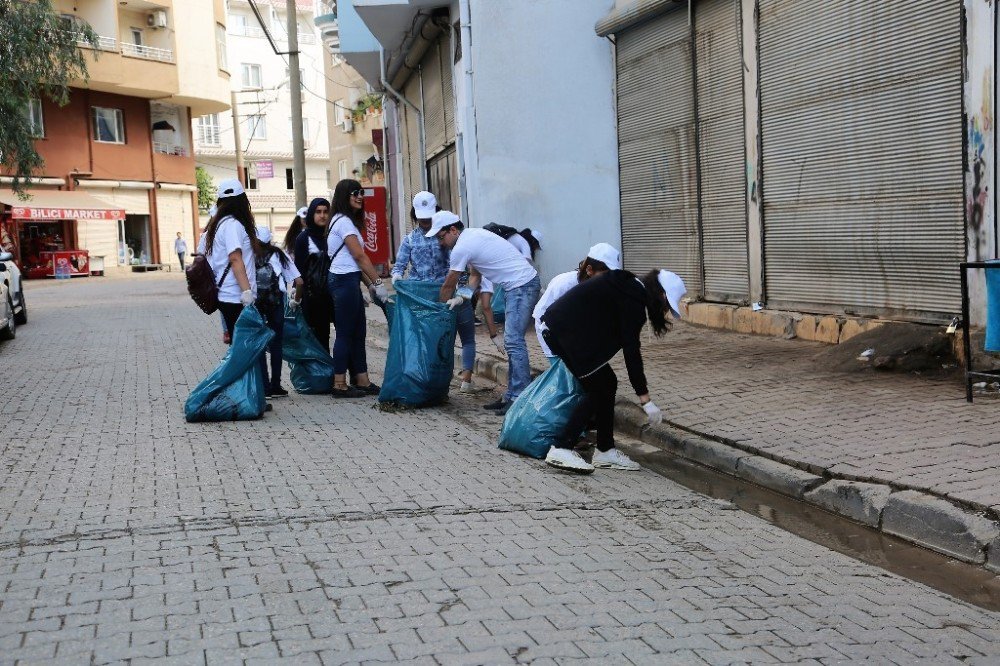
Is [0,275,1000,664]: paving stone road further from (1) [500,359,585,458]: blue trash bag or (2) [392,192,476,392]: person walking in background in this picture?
(2) [392,192,476,392]: person walking in background

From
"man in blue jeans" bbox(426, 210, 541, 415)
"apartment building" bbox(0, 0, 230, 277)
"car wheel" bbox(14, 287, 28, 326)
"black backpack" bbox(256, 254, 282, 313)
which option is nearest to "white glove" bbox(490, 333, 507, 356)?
"man in blue jeans" bbox(426, 210, 541, 415)

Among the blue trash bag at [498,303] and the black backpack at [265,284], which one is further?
the blue trash bag at [498,303]

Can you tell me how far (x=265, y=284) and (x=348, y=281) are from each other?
0.81 meters

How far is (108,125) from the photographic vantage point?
44.1 metres

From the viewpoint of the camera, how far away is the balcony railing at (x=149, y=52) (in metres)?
44.1

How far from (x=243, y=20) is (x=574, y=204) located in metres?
57.4

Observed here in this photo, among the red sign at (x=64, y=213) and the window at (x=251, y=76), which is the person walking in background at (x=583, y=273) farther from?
the window at (x=251, y=76)

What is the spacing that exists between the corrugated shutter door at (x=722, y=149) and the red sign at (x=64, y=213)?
1239 inches

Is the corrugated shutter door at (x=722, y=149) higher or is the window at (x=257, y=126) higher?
the window at (x=257, y=126)

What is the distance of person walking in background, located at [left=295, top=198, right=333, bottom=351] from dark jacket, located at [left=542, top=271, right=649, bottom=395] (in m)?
3.73

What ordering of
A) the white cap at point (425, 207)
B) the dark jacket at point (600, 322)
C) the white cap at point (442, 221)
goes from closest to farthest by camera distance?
the dark jacket at point (600, 322) → the white cap at point (442, 221) → the white cap at point (425, 207)

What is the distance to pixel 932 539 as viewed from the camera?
521 centimetres

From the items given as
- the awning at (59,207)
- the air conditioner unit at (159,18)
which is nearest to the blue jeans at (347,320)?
the awning at (59,207)

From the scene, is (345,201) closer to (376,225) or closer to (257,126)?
(376,225)
